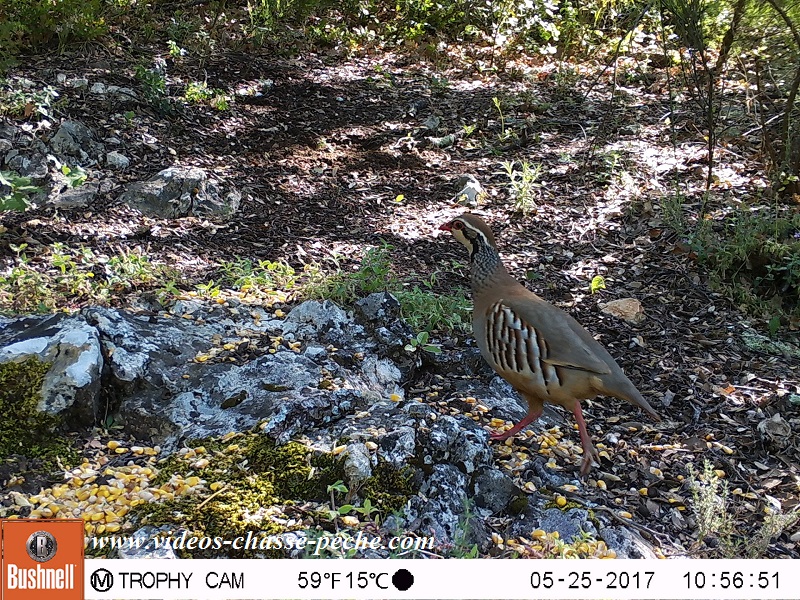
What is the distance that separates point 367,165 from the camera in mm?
6324

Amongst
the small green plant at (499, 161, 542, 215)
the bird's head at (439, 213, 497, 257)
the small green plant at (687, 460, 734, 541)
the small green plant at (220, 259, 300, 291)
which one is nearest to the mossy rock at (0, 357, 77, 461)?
the small green plant at (220, 259, 300, 291)

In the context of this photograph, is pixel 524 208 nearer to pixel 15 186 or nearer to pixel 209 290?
pixel 209 290

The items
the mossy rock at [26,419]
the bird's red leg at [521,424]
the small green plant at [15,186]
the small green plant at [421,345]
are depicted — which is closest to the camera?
the mossy rock at [26,419]

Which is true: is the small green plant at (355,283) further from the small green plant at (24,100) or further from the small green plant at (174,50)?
the small green plant at (174,50)

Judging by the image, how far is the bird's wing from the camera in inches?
120

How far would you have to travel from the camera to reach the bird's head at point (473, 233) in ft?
11.6

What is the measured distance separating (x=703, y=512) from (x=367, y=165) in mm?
4277

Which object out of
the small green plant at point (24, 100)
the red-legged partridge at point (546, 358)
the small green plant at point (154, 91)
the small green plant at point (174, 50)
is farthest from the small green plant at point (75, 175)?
the red-legged partridge at point (546, 358)

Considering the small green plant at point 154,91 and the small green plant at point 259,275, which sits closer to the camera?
the small green plant at point 259,275

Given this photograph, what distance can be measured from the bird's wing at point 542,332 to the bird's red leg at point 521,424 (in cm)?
26

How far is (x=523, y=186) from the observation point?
5.79 meters

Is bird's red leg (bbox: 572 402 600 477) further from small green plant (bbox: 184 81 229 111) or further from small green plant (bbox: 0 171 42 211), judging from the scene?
small green plant (bbox: 184 81 229 111)

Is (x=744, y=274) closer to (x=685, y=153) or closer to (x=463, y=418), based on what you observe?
(x=685, y=153)

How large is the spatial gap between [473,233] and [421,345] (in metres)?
0.59
